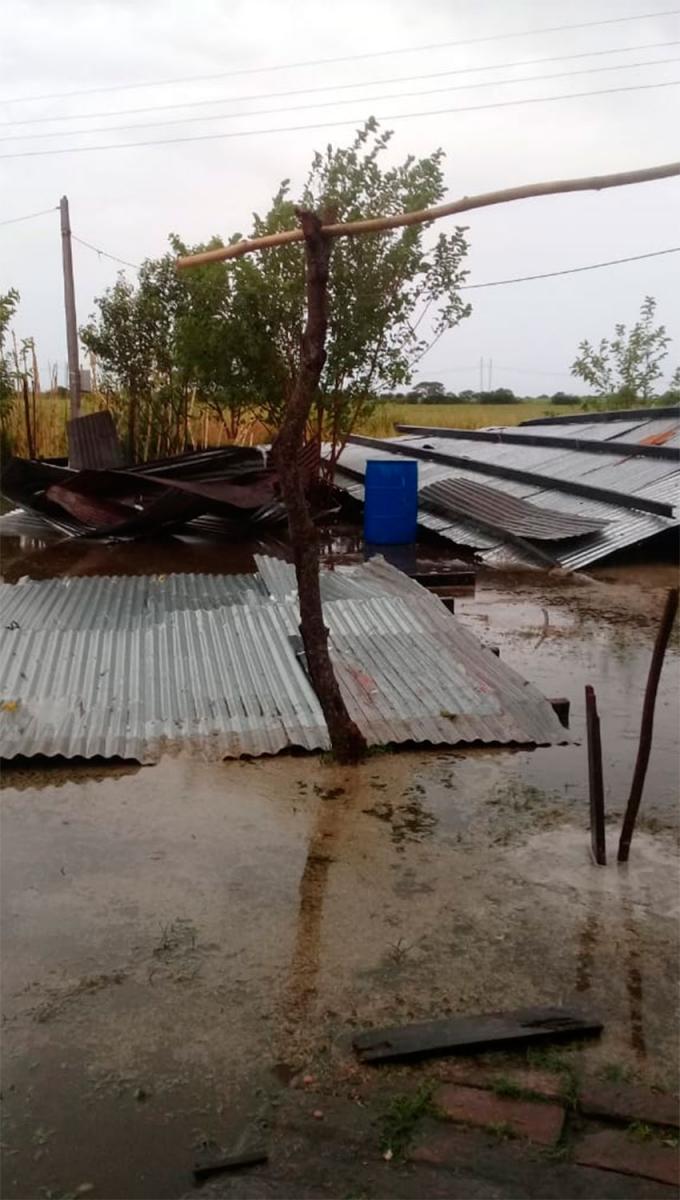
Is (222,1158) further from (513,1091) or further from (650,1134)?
(650,1134)

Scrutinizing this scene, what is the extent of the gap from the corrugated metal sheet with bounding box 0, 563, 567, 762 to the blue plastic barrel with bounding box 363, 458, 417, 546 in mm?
4993

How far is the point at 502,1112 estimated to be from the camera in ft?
8.36

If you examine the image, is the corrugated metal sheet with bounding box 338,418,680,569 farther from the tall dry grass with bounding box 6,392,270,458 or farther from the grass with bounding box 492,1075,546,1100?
the grass with bounding box 492,1075,546,1100

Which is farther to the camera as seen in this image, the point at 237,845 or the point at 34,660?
the point at 34,660

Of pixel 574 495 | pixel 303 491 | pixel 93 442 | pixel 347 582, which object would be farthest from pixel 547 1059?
pixel 93 442

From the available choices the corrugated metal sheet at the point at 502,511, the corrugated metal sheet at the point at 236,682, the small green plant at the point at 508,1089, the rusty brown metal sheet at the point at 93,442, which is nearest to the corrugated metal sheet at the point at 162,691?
the corrugated metal sheet at the point at 236,682

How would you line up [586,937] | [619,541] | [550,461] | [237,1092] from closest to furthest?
[237,1092]
[586,937]
[619,541]
[550,461]

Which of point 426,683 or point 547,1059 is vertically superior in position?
point 426,683

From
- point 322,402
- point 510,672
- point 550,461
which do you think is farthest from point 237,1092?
point 550,461

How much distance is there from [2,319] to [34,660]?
451 inches

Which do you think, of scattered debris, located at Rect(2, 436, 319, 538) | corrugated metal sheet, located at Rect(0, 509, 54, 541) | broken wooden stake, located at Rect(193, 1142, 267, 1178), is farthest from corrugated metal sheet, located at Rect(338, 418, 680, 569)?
broken wooden stake, located at Rect(193, 1142, 267, 1178)

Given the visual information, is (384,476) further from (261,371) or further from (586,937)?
(586,937)

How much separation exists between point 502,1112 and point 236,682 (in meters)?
3.24

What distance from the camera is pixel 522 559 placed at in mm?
10500
